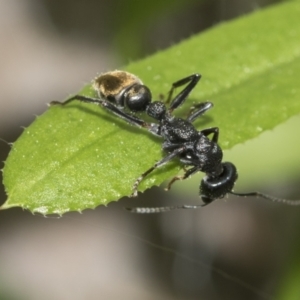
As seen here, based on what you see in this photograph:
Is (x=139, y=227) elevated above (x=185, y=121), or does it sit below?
below

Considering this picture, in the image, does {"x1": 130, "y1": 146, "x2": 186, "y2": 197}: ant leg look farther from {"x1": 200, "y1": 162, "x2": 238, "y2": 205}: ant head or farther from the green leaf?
{"x1": 200, "y1": 162, "x2": 238, "y2": 205}: ant head

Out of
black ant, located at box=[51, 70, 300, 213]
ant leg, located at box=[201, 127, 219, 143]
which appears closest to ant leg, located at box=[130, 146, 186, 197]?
black ant, located at box=[51, 70, 300, 213]

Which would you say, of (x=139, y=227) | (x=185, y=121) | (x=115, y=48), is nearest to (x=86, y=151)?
(x=185, y=121)

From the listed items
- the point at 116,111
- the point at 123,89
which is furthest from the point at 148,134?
the point at 123,89

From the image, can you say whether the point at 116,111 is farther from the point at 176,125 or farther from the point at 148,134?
the point at 176,125

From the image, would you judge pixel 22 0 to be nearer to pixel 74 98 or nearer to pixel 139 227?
pixel 139 227

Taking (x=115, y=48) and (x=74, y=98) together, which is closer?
(x=74, y=98)

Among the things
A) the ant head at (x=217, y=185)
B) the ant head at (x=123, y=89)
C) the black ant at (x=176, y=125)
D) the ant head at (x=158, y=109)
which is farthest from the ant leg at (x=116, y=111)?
the ant head at (x=217, y=185)
